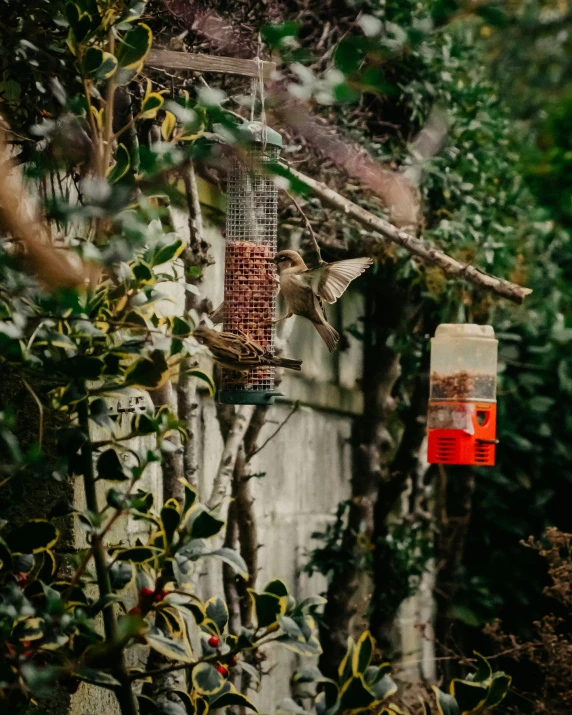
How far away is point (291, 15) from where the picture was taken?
11.2 ft

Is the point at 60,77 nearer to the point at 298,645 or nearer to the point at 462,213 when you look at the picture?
the point at 298,645

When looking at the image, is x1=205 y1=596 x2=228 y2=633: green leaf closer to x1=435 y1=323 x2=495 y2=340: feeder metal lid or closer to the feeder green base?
the feeder green base

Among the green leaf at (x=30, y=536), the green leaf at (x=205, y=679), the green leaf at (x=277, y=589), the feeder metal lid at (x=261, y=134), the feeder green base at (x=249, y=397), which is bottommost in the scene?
the green leaf at (x=205, y=679)

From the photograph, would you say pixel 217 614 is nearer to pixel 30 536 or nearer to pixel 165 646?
pixel 165 646

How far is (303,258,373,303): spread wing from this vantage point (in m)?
2.23

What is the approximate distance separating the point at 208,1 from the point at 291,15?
2.14 feet

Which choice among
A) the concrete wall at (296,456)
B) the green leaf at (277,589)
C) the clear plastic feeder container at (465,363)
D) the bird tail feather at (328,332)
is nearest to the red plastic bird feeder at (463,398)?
the clear plastic feeder container at (465,363)

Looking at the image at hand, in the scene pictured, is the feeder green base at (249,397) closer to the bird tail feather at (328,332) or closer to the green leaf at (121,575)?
the bird tail feather at (328,332)

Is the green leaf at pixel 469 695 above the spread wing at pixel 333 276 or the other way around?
the other way around

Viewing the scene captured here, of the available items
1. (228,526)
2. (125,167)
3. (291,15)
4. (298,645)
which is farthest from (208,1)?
(298,645)

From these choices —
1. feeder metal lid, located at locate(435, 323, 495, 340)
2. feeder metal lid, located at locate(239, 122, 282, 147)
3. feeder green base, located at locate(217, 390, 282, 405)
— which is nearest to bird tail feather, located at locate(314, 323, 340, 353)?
feeder green base, located at locate(217, 390, 282, 405)

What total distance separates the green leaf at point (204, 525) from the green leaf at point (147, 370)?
0.24m

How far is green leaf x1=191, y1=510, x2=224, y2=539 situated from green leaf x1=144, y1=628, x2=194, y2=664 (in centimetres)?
20

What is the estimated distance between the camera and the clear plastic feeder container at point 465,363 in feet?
9.78
